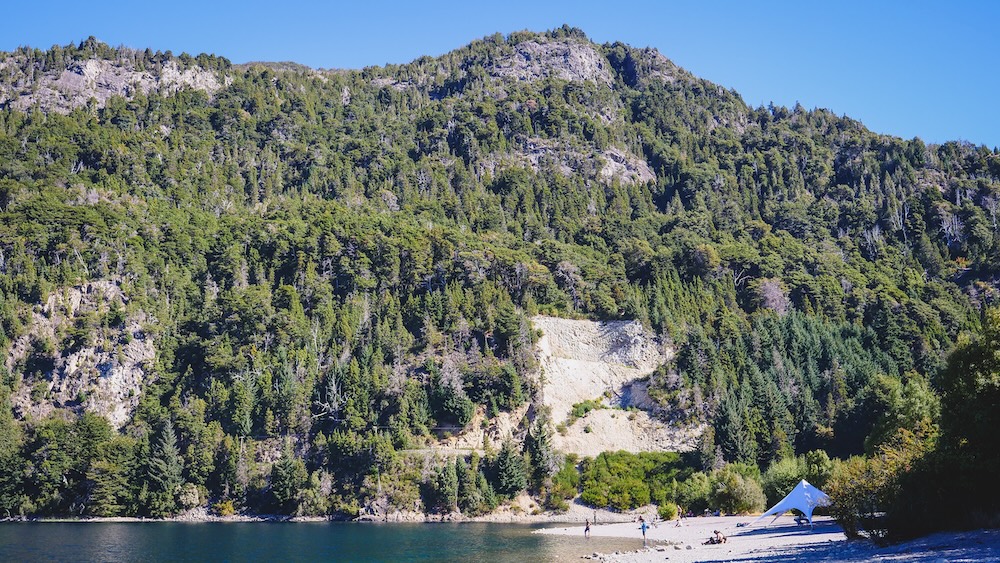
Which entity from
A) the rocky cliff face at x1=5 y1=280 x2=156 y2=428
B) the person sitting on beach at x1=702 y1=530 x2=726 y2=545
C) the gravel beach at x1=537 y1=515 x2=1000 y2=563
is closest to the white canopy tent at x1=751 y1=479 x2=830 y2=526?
the gravel beach at x1=537 y1=515 x2=1000 y2=563

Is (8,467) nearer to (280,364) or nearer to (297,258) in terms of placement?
(280,364)

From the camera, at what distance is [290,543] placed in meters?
63.0

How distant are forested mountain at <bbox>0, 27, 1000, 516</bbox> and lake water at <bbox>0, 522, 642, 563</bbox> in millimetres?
12942

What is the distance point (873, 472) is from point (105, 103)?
589 ft

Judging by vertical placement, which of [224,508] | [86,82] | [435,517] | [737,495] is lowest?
[435,517]

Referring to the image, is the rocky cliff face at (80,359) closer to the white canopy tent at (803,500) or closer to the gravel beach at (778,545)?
the gravel beach at (778,545)

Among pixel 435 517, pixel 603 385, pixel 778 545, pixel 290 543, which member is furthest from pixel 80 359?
pixel 778 545

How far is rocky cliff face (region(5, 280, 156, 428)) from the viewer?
102812mm

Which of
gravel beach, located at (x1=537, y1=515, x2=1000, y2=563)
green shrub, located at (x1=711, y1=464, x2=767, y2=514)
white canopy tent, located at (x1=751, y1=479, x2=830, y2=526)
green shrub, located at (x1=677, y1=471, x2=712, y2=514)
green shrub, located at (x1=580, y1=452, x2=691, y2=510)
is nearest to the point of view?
gravel beach, located at (x1=537, y1=515, x2=1000, y2=563)

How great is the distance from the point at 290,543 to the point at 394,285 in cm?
6351

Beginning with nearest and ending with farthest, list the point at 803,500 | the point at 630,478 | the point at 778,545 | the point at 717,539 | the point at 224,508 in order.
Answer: the point at 778,545, the point at 717,539, the point at 803,500, the point at 224,508, the point at 630,478

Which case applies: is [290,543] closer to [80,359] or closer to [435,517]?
[435,517]

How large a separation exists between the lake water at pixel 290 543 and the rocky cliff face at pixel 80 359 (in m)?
23.0

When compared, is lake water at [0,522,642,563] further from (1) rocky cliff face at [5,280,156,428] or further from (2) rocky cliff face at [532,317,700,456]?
(2) rocky cliff face at [532,317,700,456]
